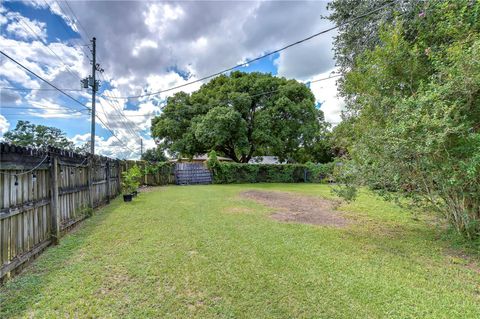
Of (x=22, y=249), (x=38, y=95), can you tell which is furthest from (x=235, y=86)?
(x=22, y=249)

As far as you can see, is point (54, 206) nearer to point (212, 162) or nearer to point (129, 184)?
point (129, 184)

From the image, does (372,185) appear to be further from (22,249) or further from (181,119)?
(181,119)

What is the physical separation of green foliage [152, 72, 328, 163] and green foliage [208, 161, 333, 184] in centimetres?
161

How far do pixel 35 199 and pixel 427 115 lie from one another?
Result: 18.5 feet

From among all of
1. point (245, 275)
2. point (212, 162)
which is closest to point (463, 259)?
point (245, 275)

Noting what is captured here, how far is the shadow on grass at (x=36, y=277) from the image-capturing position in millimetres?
2266

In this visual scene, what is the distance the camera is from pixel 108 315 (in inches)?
84.4

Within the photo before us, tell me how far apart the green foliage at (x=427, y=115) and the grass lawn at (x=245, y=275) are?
3.28ft

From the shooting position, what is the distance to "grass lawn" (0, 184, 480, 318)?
A: 226 centimetres

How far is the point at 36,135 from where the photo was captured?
94.7 feet

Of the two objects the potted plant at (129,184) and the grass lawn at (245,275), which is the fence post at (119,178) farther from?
the grass lawn at (245,275)

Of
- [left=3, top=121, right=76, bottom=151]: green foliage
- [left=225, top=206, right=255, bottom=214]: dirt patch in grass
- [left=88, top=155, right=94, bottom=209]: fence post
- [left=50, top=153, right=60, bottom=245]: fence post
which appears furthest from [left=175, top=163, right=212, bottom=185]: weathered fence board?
[left=3, top=121, right=76, bottom=151]: green foliage

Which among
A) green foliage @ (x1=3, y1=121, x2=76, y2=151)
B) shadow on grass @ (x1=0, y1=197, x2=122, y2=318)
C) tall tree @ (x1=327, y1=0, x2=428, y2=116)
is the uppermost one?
green foliage @ (x1=3, y1=121, x2=76, y2=151)

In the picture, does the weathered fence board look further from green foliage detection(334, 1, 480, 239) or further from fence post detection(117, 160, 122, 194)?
green foliage detection(334, 1, 480, 239)
